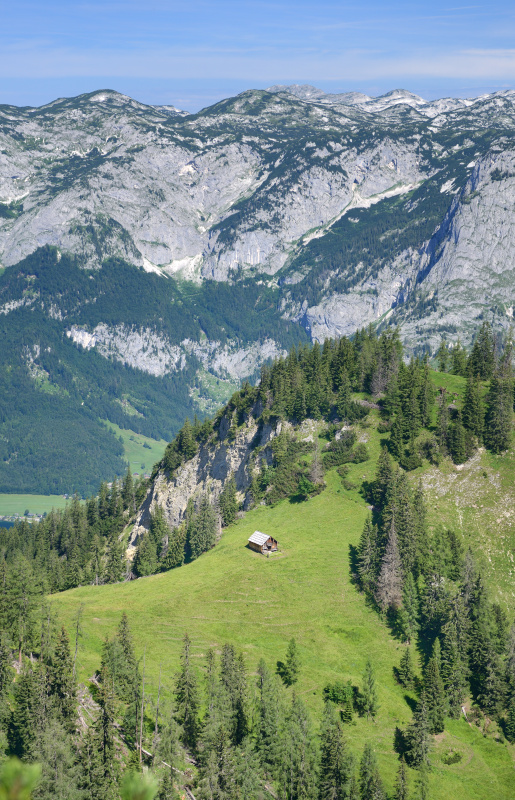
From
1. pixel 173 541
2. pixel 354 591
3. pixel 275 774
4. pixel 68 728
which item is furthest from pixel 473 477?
pixel 68 728

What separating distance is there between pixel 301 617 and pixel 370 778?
37809 millimetres

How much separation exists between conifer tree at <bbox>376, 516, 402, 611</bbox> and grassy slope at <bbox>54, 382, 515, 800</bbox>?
13.1 ft

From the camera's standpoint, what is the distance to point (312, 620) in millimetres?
121812

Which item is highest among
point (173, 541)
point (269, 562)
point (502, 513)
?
point (502, 513)

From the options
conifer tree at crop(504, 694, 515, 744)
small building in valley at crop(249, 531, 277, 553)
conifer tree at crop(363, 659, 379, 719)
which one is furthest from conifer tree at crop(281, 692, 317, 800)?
small building in valley at crop(249, 531, 277, 553)

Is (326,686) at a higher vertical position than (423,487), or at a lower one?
lower

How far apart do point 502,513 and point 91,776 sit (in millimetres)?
95982

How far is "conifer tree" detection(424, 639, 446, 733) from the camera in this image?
101938mm

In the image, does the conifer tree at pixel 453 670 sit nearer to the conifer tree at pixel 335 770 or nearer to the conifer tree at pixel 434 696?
the conifer tree at pixel 434 696

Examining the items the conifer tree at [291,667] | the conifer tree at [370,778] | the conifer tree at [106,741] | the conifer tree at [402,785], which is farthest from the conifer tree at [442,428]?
the conifer tree at [106,741]

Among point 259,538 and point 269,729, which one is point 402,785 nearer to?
point 269,729

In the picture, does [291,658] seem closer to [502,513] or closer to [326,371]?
[502,513]

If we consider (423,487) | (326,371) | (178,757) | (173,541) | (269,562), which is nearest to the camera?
(178,757)

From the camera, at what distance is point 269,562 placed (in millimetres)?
139375
